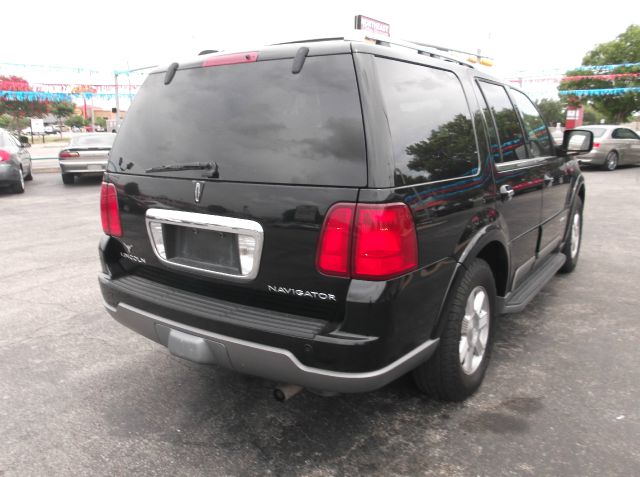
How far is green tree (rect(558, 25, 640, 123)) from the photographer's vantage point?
29.9m

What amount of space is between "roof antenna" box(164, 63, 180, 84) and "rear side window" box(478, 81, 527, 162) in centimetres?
182

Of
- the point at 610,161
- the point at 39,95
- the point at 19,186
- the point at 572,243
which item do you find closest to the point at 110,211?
the point at 572,243

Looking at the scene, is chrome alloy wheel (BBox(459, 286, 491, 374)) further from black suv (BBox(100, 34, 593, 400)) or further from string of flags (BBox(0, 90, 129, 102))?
string of flags (BBox(0, 90, 129, 102))

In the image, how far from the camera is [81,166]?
13.0 m

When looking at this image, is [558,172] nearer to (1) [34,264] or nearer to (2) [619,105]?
(1) [34,264]

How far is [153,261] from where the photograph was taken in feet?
8.87

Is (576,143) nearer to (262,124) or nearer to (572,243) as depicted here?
(572,243)

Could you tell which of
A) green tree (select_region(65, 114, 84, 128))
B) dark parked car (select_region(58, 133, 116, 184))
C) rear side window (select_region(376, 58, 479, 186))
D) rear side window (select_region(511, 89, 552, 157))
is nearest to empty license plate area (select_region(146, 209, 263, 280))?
rear side window (select_region(376, 58, 479, 186))

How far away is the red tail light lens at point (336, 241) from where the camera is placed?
6.79 ft

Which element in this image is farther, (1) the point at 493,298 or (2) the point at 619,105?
(2) the point at 619,105

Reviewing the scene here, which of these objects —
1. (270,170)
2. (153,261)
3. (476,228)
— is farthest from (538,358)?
(153,261)

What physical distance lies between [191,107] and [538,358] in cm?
266

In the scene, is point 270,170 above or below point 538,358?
above

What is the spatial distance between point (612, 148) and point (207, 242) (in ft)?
57.1
